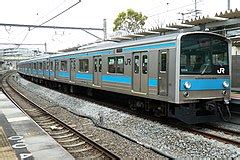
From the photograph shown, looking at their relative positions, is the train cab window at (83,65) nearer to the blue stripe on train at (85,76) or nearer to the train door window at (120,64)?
the blue stripe on train at (85,76)

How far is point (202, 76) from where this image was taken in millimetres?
10070

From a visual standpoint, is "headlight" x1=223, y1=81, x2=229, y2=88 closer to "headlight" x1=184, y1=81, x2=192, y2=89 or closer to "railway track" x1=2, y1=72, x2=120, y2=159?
"headlight" x1=184, y1=81, x2=192, y2=89

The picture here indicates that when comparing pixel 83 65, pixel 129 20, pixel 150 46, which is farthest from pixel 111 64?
pixel 129 20

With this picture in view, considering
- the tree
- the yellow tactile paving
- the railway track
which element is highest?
the tree

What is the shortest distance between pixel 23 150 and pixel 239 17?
926cm

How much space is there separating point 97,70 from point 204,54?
6.81 m

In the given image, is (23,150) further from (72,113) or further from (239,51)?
(239,51)

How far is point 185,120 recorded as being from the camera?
1005cm

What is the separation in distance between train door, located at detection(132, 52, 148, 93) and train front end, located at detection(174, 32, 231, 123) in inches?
66.3

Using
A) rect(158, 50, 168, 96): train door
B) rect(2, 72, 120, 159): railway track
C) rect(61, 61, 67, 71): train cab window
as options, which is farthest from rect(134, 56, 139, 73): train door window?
rect(61, 61, 67, 71): train cab window

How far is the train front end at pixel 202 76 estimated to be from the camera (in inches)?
384

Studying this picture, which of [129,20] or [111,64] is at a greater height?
[129,20]

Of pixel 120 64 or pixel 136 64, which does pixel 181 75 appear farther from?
pixel 120 64

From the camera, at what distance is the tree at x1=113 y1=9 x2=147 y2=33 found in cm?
4409
